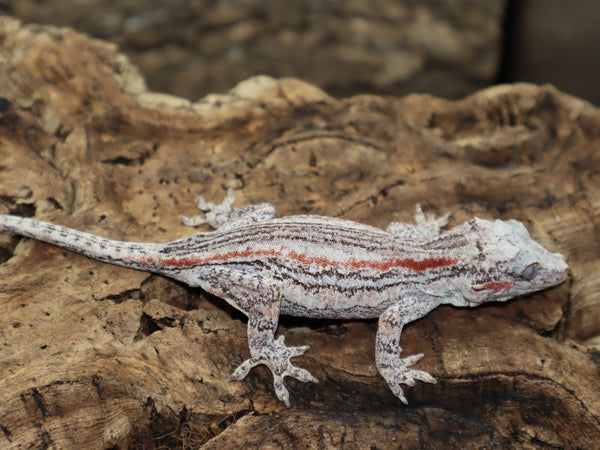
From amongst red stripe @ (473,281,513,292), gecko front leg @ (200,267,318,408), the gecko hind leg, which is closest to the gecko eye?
red stripe @ (473,281,513,292)

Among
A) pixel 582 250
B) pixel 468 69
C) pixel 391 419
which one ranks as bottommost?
pixel 391 419

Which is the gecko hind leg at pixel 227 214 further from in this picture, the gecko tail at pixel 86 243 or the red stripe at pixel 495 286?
the red stripe at pixel 495 286

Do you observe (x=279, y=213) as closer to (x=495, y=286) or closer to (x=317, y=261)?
(x=317, y=261)

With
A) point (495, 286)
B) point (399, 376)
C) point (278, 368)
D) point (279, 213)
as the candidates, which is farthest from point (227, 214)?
point (495, 286)

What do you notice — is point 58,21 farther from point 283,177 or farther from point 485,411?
point 485,411

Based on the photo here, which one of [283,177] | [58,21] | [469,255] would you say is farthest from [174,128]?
[58,21]

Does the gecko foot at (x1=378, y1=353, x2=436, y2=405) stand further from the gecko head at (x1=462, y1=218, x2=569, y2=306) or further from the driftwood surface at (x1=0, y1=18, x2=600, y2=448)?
the gecko head at (x1=462, y1=218, x2=569, y2=306)

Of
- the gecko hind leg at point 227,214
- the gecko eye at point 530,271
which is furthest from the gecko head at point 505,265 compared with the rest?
the gecko hind leg at point 227,214

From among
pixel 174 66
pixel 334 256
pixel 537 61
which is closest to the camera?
pixel 334 256
